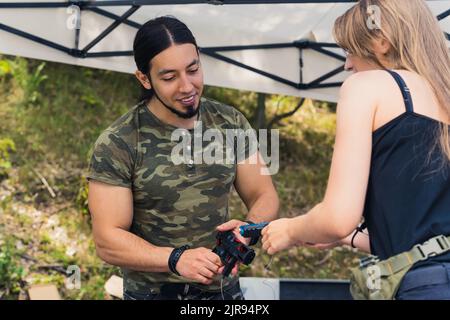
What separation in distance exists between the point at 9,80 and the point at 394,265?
590 centimetres

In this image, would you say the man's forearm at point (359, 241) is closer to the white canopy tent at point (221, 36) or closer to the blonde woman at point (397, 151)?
the blonde woman at point (397, 151)

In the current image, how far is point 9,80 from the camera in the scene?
23.8 feet

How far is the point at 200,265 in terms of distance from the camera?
2.73 meters

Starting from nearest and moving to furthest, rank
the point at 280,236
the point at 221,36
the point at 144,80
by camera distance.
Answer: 1. the point at 280,236
2. the point at 144,80
3. the point at 221,36

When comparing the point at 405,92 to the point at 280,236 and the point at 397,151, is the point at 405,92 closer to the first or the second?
the point at 397,151

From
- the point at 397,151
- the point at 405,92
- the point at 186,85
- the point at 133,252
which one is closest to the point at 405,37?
the point at 405,92

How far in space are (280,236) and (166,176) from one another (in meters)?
0.76

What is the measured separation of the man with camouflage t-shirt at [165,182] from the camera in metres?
2.83

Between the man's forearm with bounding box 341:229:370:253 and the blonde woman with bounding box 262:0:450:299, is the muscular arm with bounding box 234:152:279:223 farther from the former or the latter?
the blonde woman with bounding box 262:0:450:299

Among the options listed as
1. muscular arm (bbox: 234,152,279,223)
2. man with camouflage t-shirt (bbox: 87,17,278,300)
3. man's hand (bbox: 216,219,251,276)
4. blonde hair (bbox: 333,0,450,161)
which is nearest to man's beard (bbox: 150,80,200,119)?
man with camouflage t-shirt (bbox: 87,17,278,300)

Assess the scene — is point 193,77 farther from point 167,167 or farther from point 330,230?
point 330,230

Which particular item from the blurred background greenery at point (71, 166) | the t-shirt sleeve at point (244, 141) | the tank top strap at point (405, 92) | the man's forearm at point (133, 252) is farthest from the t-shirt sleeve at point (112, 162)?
the blurred background greenery at point (71, 166)
